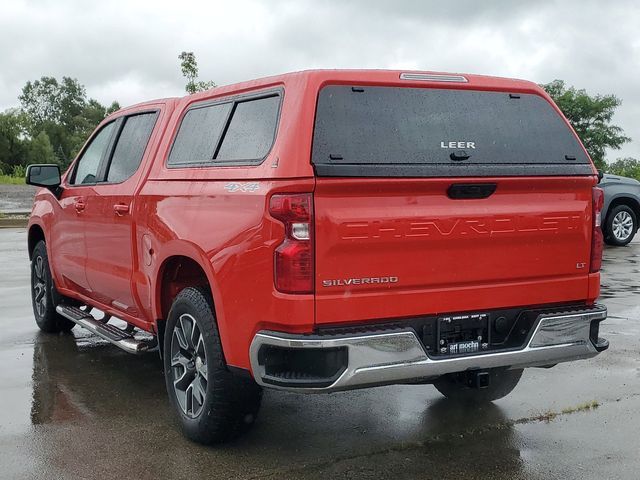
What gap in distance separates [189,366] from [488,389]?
197cm

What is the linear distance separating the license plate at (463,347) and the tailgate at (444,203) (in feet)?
0.64

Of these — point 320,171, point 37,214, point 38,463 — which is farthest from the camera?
point 37,214

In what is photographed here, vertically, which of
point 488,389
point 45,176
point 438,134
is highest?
point 438,134

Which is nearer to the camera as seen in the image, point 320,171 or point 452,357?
point 320,171

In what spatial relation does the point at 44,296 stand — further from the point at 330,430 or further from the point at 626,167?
the point at 626,167

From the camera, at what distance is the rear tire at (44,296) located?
23.6ft

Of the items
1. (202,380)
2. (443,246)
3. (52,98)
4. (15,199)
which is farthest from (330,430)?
(52,98)

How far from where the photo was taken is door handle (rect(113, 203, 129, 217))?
532cm

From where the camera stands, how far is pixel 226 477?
4.01 m

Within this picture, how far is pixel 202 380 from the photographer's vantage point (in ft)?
14.6

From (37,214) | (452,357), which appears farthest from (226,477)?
(37,214)

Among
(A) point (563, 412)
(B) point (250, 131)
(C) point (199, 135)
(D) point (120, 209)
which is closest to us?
(B) point (250, 131)

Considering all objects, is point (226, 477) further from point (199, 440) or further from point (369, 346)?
point (369, 346)

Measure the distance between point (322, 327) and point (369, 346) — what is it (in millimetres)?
237
